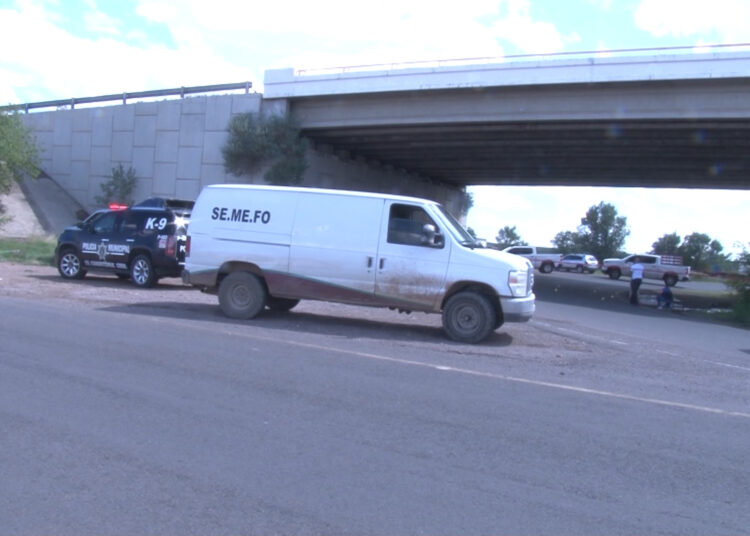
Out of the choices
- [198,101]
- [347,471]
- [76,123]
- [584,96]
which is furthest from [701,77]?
[76,123]

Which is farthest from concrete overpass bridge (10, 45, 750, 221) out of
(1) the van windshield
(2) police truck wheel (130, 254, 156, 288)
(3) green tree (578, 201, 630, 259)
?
(3) green tree (578, 201, 630, 259)

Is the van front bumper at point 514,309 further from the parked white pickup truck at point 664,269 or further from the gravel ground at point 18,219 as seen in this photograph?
the parked white pickup truck at point 664,269

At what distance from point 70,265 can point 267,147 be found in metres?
12.8

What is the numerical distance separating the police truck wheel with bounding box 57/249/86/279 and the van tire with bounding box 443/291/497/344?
11.4 meters

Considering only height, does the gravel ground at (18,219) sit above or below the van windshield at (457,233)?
below

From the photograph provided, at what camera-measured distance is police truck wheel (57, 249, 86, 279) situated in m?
20.3

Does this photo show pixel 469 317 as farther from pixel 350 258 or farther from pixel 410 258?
pixel 350 258

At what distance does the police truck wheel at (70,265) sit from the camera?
799 inches

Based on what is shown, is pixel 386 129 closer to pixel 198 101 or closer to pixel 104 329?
pixel 198 101

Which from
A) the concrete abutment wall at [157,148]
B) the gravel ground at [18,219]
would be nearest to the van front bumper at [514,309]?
the concrete abutment wall at [157,148]

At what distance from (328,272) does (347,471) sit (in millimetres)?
7774

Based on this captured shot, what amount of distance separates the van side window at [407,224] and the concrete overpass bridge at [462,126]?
15668 mm

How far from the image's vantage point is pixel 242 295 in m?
14.2

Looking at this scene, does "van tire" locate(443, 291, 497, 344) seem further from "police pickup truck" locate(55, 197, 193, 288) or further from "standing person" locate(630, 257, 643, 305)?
"standing person" locate(630, 257, 643, 305)
